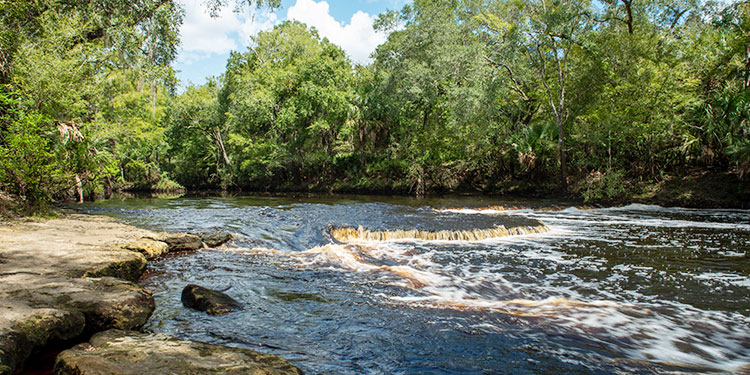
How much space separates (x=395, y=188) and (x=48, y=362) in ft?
85.1

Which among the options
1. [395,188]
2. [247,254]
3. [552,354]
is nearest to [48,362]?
[552,354]

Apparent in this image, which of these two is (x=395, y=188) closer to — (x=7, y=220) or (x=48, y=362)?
(x=7, y=220)

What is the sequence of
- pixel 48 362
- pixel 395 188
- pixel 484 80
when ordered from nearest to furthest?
pixel 48 362 → pixel 484 80 → pixel 395 188

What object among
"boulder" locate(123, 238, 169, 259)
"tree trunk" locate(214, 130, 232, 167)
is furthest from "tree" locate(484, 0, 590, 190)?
"tree trunk" locate(214, 130, 232, 167)

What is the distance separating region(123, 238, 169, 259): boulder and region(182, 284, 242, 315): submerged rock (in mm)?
2630

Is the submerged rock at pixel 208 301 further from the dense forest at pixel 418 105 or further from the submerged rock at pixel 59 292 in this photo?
the dense forest at pixel 418 105

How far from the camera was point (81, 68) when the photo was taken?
15375 mm

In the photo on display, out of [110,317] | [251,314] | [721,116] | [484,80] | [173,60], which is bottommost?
[251,314]

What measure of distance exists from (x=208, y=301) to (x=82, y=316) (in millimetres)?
1609

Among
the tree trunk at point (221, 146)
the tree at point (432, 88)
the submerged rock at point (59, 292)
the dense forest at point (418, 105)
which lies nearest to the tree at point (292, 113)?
the dense forest at point (418, 105)

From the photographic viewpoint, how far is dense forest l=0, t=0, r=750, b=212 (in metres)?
12.0

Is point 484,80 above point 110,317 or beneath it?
above

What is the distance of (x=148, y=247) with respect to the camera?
24.8ft

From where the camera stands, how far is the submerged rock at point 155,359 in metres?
2.83
